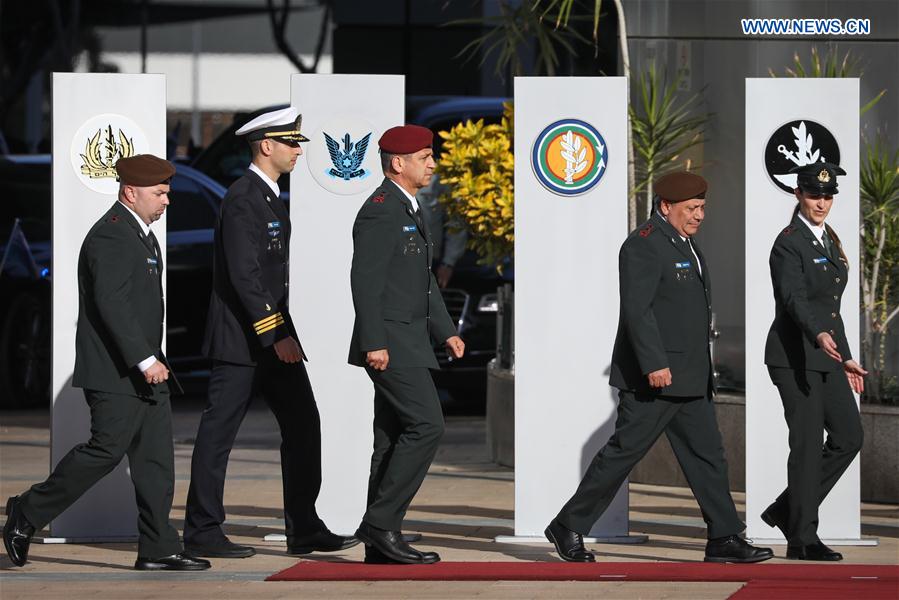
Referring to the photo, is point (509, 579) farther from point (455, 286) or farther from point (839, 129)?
point (455, 286)

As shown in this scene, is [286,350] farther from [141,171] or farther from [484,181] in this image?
[484,181]

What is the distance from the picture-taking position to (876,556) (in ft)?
28.0

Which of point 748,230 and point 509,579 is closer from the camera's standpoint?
point 509,579

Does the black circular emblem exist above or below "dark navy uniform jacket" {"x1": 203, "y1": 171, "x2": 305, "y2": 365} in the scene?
above

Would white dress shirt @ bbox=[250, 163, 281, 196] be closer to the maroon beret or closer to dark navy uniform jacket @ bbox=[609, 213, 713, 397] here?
the maroon beret

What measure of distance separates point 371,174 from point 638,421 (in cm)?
168

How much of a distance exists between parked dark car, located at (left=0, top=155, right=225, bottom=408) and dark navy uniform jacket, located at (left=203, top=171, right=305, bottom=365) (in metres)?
6.53

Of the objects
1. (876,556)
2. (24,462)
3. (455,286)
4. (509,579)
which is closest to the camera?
(509,579)

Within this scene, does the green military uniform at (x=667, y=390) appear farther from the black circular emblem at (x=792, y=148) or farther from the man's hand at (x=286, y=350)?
the man's hand at (x=286, y=350)

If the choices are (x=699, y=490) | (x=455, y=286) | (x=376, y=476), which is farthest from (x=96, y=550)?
(x=455, y=286)

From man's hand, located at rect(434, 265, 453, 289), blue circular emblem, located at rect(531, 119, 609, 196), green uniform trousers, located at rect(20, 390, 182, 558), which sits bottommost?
green uniform trousers, located at rect(20, 390, 182, 558)

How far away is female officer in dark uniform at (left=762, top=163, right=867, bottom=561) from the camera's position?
8430 millimetres

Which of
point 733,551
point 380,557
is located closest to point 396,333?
point 380,557

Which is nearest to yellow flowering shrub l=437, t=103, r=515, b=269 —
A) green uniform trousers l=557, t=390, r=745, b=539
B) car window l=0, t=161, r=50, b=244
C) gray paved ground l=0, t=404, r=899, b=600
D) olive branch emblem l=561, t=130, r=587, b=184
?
gray paved ground l=0, t=404, r=899, b=600
